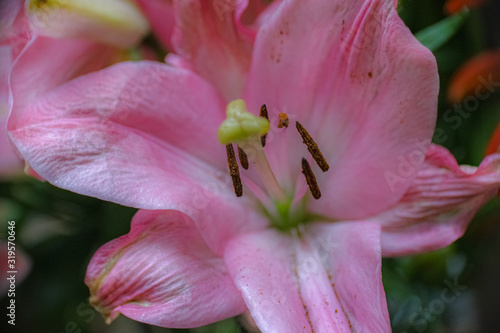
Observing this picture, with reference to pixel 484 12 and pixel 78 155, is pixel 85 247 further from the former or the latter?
pixel 484 12

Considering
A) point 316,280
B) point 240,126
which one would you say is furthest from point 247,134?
point 316,280

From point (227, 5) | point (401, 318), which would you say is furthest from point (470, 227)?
point (227, 5)

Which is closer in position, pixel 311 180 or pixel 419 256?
pixel 311 180

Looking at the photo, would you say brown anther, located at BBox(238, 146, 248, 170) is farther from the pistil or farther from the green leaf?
the green leaf

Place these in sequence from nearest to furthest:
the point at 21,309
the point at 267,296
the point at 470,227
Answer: the point at 267,296 < the point at 470,227 < the point at 21,309

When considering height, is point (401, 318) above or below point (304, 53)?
below

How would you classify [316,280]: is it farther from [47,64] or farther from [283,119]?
[47,64]
